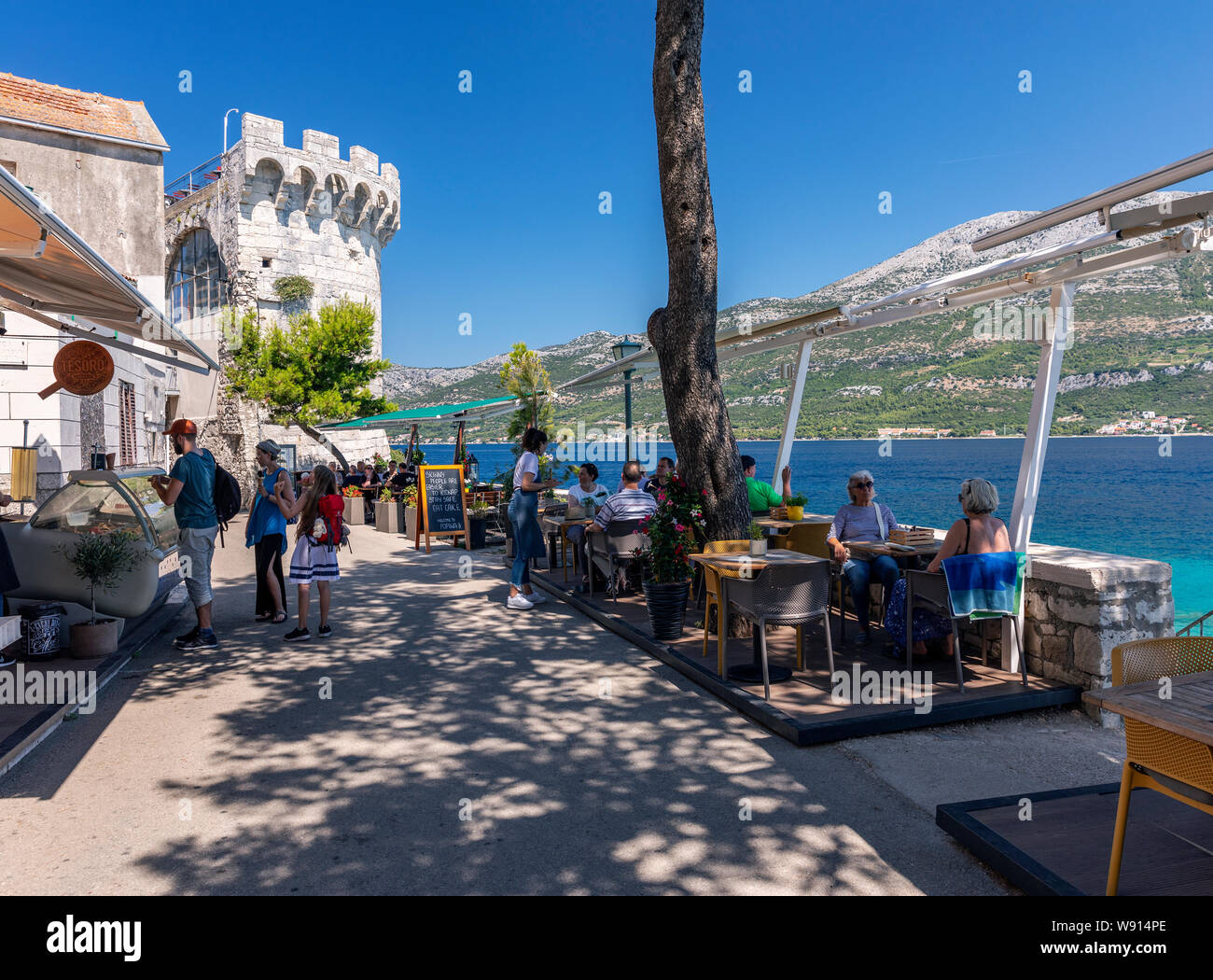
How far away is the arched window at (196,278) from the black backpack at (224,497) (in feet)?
84.6

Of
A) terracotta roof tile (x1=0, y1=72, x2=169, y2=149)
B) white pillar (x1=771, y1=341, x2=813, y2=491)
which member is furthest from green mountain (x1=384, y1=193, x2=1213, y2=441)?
white pillar (x1=771, y1=341, x2=813, y2=491)

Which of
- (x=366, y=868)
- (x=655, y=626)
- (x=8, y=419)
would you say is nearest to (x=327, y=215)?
(x=8, y=419)

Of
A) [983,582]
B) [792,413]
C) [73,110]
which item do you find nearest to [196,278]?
[73,110]

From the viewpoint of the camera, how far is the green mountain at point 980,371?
7456cm

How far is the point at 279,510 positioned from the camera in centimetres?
745

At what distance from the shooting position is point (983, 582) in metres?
4.83

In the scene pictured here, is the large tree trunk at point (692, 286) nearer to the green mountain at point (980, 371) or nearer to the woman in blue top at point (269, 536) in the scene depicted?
the woman in blue top at point (269, 536)

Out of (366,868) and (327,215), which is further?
(327,215)

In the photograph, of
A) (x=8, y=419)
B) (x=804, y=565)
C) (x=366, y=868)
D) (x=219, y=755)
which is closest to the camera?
(x=366, y=868)

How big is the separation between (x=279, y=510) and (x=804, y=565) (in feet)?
16.4

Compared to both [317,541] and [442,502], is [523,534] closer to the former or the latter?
[317,541]

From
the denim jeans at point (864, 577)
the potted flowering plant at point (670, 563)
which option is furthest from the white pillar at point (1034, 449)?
the potted flowering plant at point (670, 563)
